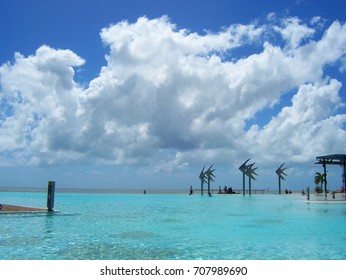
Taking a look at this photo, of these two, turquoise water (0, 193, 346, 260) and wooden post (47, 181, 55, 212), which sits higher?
wooden post (47, 181, 55, 212)

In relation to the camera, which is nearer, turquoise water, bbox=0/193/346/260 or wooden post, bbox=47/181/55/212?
turquoise water, bbox=0/193/346/260

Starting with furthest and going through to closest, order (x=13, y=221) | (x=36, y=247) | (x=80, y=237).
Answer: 1. (x=13, y=221)
2. (x=80, y=237)
3. (x=36, y=247)

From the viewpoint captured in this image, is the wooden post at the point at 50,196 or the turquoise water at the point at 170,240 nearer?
the turquoise water at the point at 170,240

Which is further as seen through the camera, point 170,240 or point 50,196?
point 50,196

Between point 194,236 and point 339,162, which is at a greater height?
point 339,162

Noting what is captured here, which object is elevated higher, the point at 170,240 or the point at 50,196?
the point at 50,196

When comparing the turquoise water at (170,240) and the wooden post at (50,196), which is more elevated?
the wooden post at (50,196)
